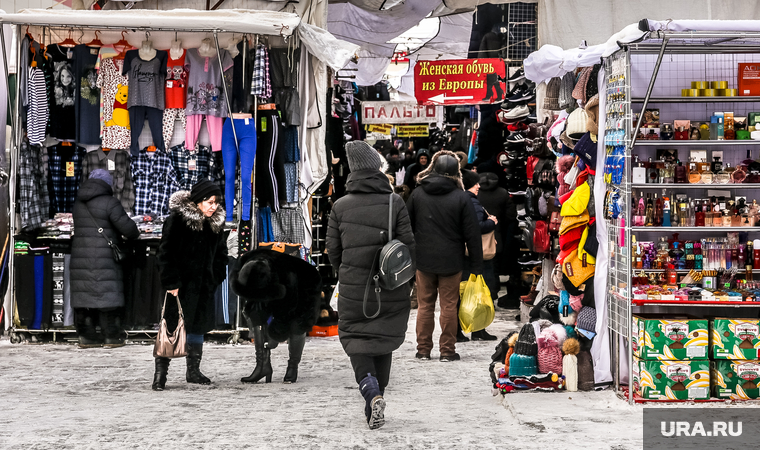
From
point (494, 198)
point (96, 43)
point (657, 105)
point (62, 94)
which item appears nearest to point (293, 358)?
point (657, 105)

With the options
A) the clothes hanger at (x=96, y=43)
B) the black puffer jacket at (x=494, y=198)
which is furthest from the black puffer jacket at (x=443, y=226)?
the clothes hanger at (x=96, y=43)

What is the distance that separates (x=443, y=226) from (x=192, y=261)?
2.50 metres

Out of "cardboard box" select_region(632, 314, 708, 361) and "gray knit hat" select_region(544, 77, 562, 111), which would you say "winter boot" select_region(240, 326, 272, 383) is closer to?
"cardboard box" select_region(632, 314, 708, 361)

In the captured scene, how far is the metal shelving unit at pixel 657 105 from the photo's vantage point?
6543mm

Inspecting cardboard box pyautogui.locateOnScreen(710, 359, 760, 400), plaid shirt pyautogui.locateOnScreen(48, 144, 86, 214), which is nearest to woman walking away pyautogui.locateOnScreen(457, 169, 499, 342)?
cardboard box pyautogui.locateOnScreen(710, 359, 760, 400)

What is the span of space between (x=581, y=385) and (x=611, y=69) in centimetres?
250

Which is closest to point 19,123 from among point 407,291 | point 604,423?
point 407,291

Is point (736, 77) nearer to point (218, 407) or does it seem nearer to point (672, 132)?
point (672, 132)

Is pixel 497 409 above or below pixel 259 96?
below

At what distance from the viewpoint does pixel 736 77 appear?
7.23 m

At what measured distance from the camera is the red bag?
10.4 meters

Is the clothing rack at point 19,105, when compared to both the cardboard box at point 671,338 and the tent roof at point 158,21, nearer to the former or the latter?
the tent roof at point 158,21

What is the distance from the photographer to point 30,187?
379 inches

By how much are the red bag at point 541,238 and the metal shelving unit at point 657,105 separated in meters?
3.19
